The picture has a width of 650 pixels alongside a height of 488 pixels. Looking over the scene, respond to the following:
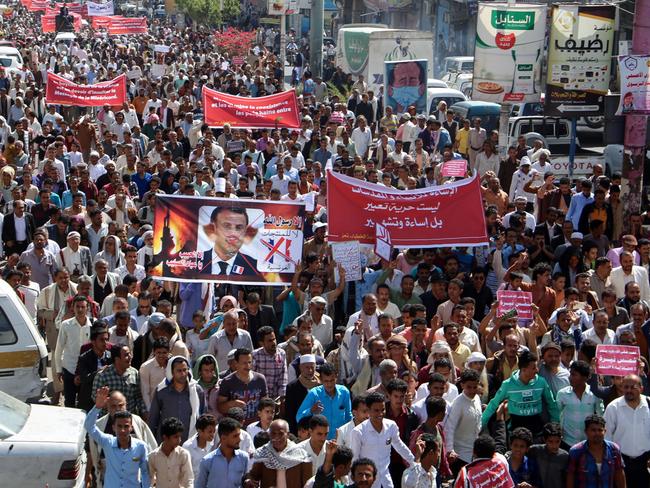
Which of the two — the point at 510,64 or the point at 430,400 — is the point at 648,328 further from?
the point at 510,64

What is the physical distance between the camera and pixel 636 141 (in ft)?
53.3

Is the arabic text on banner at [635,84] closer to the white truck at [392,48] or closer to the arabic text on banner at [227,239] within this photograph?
the arabic text on banner at [227,239]

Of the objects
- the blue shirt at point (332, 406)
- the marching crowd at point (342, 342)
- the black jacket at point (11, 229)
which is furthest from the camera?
the black jacket at point (11, 229)

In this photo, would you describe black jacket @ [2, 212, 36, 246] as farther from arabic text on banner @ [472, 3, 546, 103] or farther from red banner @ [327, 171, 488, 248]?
arabic text on banner @ [472, 3, 546, 103]

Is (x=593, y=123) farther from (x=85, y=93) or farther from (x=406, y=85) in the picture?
(x=85, y=93)

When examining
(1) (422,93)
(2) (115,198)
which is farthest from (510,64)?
(2) (115,198)

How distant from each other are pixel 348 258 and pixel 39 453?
478 cm

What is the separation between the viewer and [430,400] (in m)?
9.11

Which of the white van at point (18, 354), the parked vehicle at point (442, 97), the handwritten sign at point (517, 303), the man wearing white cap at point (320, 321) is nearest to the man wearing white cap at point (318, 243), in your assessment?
the man wearing white cap at point (320, 321)

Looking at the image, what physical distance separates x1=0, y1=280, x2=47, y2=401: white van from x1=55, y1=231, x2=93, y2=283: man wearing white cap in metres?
2.51

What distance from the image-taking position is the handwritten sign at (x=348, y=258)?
12.5 meters

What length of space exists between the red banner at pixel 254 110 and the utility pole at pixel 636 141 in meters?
7.15

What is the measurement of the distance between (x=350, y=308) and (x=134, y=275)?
2.06 meters

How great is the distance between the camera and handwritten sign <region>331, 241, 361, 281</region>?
41.1 feet
